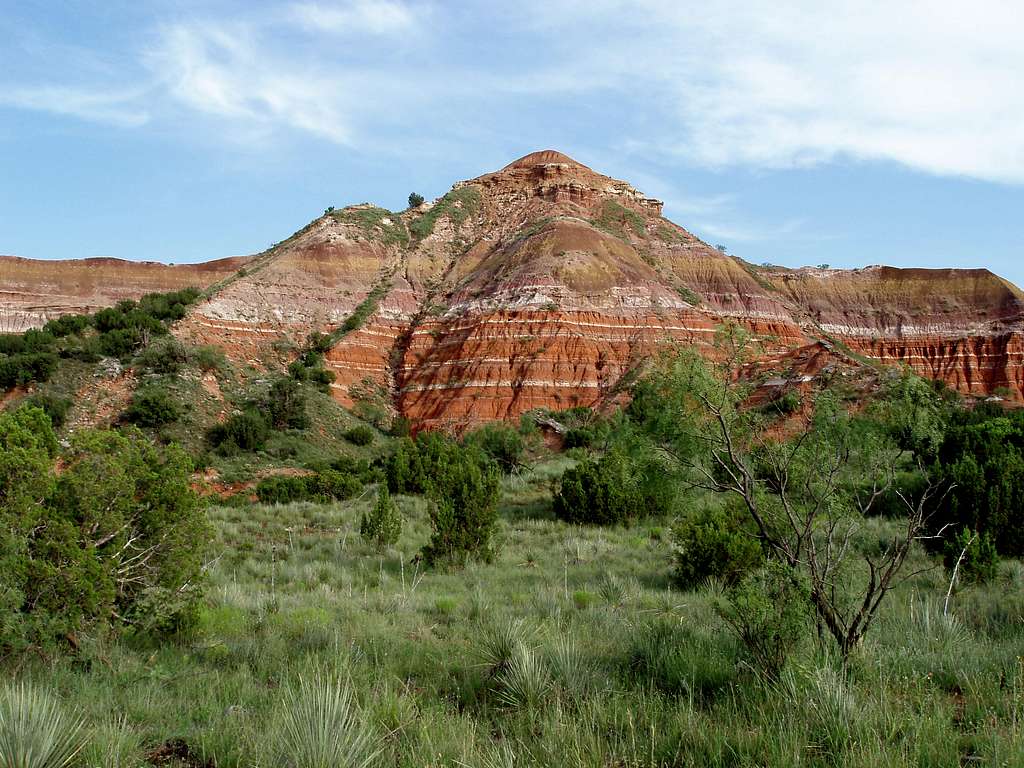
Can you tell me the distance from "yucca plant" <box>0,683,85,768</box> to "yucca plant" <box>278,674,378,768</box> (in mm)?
1171

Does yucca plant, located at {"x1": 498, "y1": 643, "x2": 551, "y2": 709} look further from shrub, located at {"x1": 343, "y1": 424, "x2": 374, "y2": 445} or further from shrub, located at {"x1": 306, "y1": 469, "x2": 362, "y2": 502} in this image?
shrub, located at {"x1": 343, "y1": 424, "x2": 374, "y2": 445}

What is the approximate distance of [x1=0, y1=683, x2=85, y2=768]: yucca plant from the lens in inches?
140

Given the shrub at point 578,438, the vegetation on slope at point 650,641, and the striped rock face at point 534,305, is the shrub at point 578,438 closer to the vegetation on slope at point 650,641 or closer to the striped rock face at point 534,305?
the striped rock face at point 534,305

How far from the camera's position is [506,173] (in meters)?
74.8

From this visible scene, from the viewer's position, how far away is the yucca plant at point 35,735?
11.6 feet

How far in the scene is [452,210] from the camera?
7025 centimetres

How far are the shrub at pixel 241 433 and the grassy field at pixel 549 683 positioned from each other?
1103 inches

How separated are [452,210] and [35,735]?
69.8m

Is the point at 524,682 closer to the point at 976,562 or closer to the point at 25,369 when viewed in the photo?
the point at 976,562

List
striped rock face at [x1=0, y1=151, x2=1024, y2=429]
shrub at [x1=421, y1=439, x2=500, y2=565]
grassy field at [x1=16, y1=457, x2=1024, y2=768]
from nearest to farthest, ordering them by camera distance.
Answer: grassy field at [x1=16, y1=457, x2=1024, y2=768] → shrub at [x1=421, y1=439, x2=500, y2=565] → striped rock face at [x1=0, y1=151, x2=1024, y2=429]

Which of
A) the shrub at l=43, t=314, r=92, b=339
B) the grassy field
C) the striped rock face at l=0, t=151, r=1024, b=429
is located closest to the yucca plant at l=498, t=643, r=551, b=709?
the grassy field

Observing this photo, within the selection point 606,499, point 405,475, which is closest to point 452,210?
point 405,475

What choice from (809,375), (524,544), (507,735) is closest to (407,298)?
(809,375)

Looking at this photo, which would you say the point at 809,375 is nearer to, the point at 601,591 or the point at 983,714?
the point at 601,591
